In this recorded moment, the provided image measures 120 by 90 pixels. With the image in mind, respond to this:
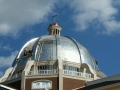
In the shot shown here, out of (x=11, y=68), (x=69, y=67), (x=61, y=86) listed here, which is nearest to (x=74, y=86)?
(x=61, y=86)

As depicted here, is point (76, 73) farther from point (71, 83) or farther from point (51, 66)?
point (51, 66)

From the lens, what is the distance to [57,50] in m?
50.3

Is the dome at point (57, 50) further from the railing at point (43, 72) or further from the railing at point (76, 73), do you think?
the railing at point (76, 73)

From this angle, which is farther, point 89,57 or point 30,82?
point 89,57

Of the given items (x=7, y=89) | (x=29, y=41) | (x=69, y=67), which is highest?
(x=29, y=41)

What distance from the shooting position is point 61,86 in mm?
43562

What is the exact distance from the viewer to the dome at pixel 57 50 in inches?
1959

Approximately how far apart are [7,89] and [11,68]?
918 centimetres

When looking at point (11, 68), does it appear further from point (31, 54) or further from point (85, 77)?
point (85, 77)

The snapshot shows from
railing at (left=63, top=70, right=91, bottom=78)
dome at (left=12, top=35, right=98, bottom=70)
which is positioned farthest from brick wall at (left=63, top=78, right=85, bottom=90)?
dome at (left=12, top=35, right=98, bottom=70)

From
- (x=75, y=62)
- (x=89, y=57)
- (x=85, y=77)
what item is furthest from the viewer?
(x=89, y=57)

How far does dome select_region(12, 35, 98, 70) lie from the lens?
49769mm

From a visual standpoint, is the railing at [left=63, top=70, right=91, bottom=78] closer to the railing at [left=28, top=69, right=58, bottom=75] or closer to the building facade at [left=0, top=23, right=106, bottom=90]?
the building facade at [left=0, top=23, right=106, bottom=90]

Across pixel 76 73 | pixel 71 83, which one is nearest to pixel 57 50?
pixel 76 73
